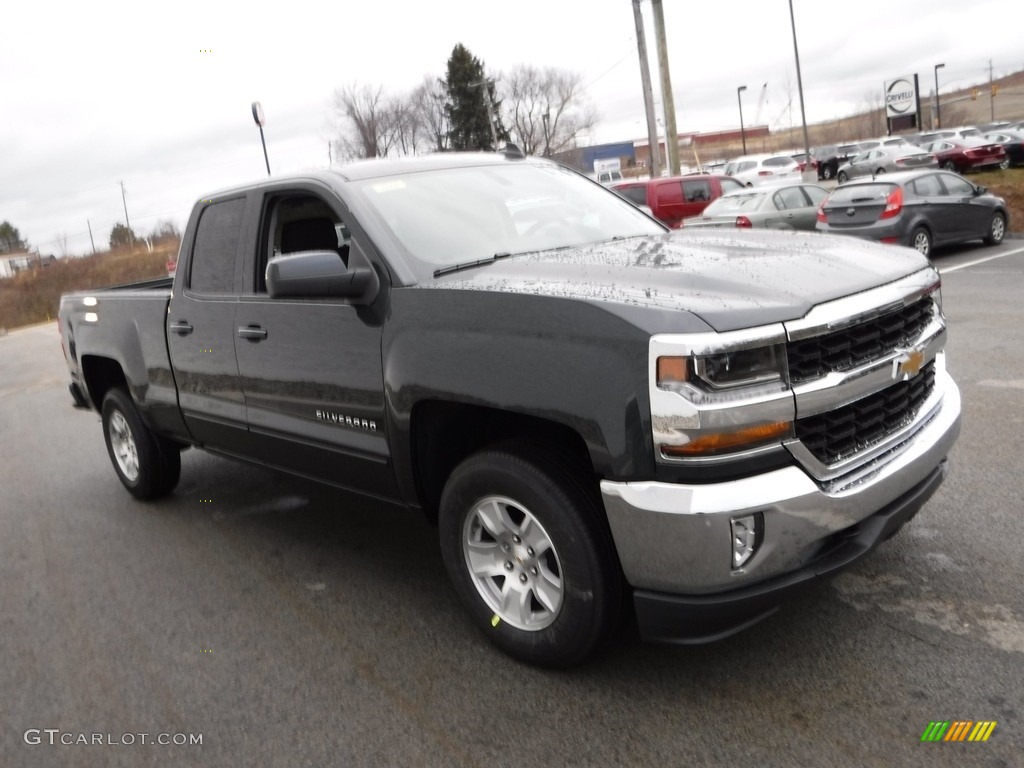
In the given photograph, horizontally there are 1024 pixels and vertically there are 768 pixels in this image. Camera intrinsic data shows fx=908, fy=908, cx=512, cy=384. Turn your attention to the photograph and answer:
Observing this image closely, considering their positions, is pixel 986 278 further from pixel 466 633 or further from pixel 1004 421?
pixel 466 633

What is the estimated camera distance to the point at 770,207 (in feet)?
55.2

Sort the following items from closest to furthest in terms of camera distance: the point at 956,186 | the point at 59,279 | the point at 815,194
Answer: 1. the point at 956,186
2. the point at 815,194
3. the point at 59,279

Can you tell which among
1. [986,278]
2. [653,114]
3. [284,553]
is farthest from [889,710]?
[653,114]

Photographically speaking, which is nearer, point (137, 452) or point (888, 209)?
point (137, 452)

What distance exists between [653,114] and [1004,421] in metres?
21.7

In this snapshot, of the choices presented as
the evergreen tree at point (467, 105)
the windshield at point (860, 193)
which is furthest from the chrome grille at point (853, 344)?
the evergreen tree at point (467, 105)

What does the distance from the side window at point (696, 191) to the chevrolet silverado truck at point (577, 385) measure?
16.8 meters

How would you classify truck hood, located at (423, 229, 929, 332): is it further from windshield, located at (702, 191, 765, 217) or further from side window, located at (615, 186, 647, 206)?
side window, located at (615, 186, 647, 206)

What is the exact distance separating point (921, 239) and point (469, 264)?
12.9m

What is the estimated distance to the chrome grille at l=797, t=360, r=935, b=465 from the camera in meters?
2.81

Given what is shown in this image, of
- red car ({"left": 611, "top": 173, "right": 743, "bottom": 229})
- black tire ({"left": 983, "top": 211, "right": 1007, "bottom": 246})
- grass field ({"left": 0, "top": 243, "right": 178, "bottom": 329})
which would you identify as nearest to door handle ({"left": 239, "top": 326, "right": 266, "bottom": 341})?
black tire ({"left": 983, "top": 211, "right": 1007, "bottom": 246})

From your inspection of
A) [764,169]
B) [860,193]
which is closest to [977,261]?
[860,193]

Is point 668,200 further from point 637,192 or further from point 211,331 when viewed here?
point 211,331

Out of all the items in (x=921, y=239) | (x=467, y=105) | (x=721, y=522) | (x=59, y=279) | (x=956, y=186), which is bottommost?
(x=921, y=239)
